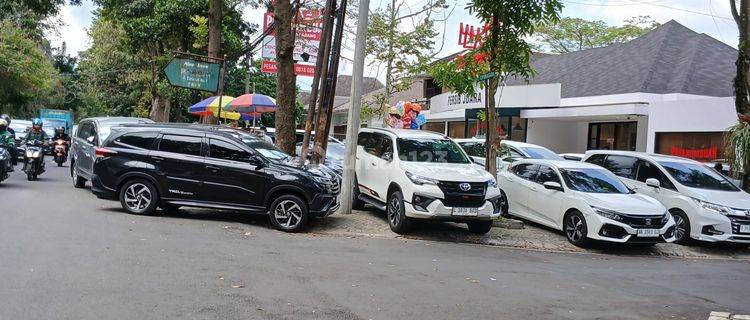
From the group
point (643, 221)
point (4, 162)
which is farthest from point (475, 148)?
point (4, 162)

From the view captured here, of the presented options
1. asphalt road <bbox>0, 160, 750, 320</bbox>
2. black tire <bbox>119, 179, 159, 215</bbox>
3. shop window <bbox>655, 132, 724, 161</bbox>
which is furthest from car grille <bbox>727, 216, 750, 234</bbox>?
black tire <bbox>119, 179, 159, 215</bbox>

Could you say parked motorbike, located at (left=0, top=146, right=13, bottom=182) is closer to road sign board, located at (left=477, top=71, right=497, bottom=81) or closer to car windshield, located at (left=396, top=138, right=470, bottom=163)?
car windshield, located at (left=396, top=138, right=470, bottom=163)

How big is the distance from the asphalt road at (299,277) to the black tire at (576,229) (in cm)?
50

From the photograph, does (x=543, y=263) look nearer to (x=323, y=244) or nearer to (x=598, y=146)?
(x=323, y=244)

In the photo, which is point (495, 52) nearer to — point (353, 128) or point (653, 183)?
point (353, 128)

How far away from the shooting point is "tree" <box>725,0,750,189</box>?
1367 cm

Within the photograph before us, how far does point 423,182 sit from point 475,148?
18.8 ft

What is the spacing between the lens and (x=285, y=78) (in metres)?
13.6

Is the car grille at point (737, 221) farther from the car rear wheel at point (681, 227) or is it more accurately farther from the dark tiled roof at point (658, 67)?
the dark tiled roof at point (658, 67)

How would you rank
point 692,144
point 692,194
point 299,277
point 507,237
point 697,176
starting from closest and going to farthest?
1. point 299,277
2. point 507,237
3. point 692,194
4. point 697,176
5. point 692,144

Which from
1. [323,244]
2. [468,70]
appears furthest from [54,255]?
[468,70]

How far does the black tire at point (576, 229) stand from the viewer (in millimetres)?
11516

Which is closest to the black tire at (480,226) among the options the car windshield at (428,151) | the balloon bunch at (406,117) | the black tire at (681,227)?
the car windshield at (428,151)

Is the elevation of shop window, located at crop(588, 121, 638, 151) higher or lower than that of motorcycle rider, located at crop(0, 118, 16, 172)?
higher
